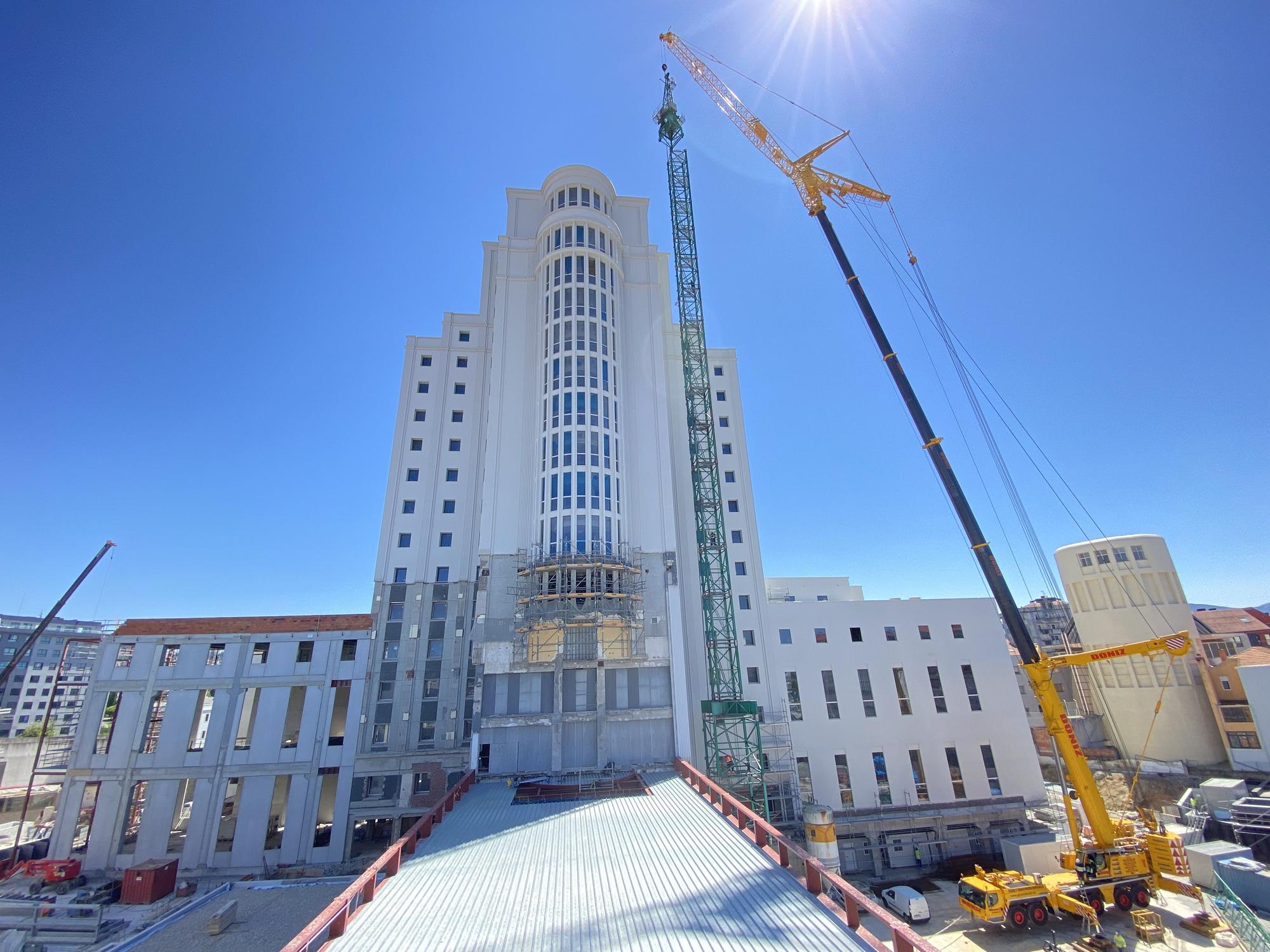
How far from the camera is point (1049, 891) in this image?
81.5ft

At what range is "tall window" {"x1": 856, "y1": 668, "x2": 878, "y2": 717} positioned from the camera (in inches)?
1607

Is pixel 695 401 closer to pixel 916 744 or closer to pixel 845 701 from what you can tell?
pixel 845 701

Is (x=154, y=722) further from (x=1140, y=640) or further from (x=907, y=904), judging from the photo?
(x=1140, y=640)

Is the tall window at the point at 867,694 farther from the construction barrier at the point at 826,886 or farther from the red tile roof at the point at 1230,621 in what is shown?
the red tile roof at the point at 1230,621

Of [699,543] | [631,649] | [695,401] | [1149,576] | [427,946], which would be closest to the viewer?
[427,946]

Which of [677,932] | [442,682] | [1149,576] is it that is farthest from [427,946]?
[1149,576]

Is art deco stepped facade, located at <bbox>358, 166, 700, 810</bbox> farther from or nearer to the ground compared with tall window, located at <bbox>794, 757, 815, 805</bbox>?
farther from the ground

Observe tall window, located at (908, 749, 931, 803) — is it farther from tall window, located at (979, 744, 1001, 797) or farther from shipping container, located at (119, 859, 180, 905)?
shipping container, located at (119, 859, 180, 905)

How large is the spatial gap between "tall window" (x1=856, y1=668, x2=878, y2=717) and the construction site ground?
13.4 m

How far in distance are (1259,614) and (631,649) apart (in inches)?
2958

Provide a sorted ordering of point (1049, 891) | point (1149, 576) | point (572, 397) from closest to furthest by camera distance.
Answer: point (1049, 891), point (572, 397), point (1149, 576)

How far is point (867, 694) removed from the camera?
135 feet

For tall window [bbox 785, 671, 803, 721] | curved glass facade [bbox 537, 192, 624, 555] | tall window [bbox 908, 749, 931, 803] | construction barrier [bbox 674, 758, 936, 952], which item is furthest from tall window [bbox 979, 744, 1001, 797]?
curved glass facade [bbox 537, 192, 624, 555]

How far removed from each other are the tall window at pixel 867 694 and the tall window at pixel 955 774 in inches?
236
